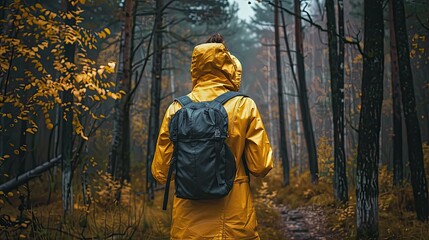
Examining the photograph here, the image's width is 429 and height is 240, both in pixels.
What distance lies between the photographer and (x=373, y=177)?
17.4 feet

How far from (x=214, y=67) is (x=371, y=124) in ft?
11.2

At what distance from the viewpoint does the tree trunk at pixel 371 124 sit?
5.28 meters

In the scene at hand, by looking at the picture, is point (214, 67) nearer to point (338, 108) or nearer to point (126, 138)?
point (338, 108)

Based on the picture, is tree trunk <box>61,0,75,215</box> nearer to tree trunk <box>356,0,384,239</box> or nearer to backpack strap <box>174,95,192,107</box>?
backpack strap <box>174,95,192,107</box>

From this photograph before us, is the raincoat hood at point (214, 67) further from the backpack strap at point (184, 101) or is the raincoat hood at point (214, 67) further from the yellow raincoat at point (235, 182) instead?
the backpack strap at point (184, 101)

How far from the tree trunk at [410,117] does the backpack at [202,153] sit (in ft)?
15.9

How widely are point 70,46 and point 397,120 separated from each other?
7.55 meters

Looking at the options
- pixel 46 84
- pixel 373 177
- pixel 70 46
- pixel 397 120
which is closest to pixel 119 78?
pixel 70 46

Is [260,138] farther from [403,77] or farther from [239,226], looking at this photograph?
[403,77]

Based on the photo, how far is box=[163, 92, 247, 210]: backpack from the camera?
8.36 feet

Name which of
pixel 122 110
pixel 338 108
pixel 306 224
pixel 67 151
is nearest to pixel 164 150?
pixel 67 151

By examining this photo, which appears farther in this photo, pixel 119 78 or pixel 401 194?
pixel 119 78

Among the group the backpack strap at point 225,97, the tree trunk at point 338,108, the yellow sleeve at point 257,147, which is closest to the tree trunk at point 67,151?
the backpack strap at point 225,97

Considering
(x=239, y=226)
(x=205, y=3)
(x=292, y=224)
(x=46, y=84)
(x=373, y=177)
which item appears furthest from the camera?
(x=205, y=3)
